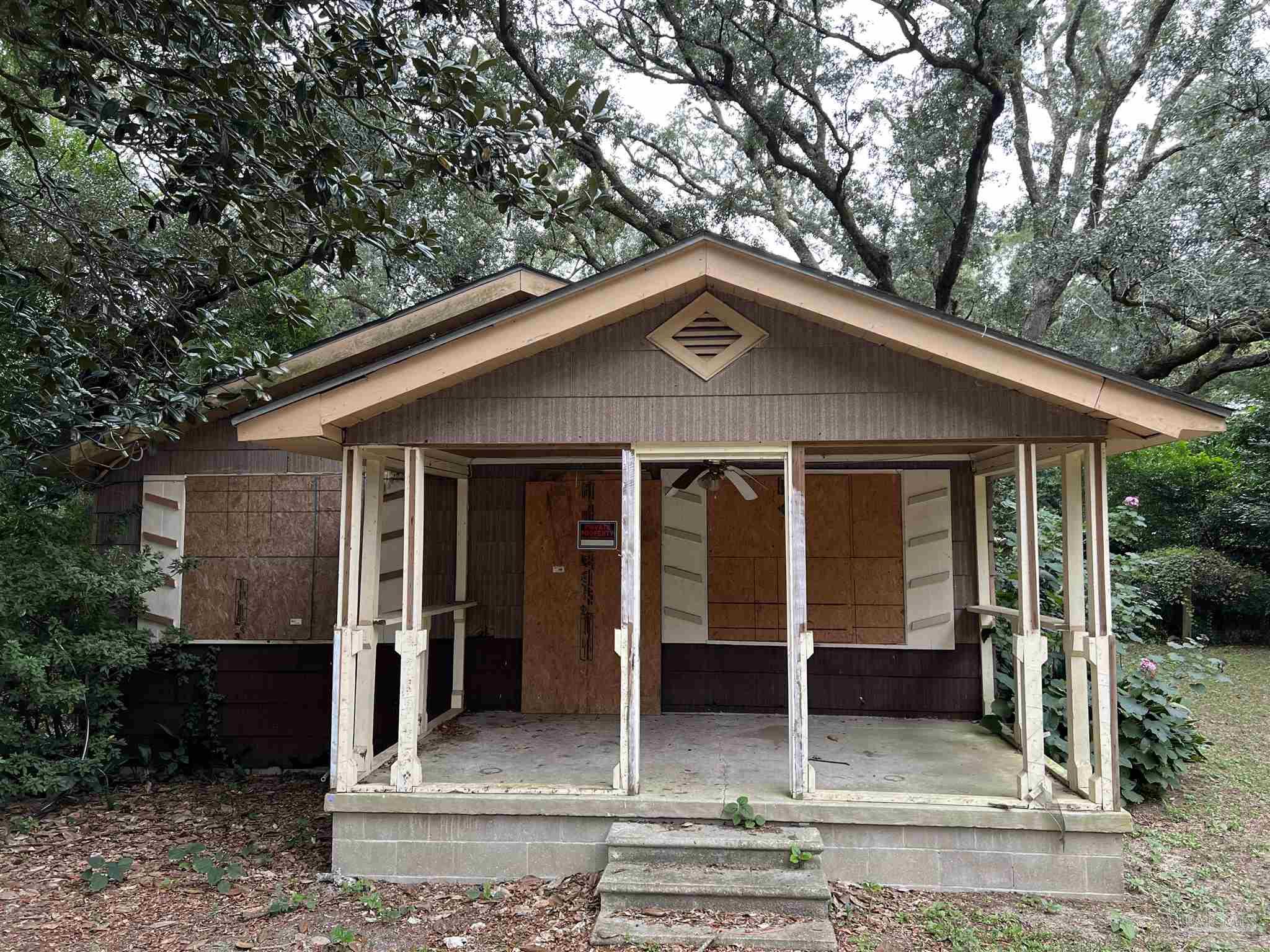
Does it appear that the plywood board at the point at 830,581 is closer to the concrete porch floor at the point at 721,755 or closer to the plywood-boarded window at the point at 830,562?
the plywood-boarded window at the point at 830,562

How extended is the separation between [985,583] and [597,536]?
334 cm

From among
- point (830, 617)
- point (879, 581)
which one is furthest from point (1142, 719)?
point (830, 617)

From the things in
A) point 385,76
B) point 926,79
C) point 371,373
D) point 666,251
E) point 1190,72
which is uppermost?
point 926,79

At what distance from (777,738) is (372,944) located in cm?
319

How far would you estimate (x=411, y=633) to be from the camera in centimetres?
493

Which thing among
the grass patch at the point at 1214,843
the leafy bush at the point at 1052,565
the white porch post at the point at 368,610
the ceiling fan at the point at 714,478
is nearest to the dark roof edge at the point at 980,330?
the leafy bush at the point at 1052,565

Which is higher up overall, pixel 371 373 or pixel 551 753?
pixel 371 373

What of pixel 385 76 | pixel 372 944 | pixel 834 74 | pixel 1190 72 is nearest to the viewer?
pixel 385 76

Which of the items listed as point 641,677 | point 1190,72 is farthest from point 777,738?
point 1190,72

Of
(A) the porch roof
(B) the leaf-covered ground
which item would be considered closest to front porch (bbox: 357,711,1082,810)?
(B) the leaf-covered ground

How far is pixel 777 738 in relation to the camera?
20.2 feet

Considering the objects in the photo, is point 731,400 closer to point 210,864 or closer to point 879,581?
point 879,581

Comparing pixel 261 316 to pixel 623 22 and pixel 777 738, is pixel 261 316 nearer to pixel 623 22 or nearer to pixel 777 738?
pixel 623 22

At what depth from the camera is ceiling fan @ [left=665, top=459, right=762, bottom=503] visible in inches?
256
